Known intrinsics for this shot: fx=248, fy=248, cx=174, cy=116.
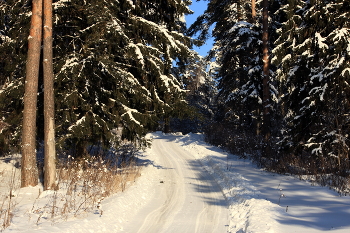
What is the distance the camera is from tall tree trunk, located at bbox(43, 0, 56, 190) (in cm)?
679

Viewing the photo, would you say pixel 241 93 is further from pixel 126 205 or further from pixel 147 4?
pixel 126 205

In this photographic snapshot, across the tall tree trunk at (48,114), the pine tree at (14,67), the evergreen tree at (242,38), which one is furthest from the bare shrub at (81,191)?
the evergreen tree at (242,38)

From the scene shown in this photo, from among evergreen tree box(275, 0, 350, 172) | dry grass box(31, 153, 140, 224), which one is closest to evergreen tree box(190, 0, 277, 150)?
evergreen tree box(275, 0, 350, 172)

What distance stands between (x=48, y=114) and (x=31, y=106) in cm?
64

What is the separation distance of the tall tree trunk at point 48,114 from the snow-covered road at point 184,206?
2.74 meters

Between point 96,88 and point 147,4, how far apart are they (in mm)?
5040

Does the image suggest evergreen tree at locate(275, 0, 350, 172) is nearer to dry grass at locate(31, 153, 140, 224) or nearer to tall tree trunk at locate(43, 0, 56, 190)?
dry grass at locate(31, 153, 140, 224)

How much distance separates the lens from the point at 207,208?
255 inches

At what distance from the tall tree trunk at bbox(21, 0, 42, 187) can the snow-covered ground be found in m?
0.51

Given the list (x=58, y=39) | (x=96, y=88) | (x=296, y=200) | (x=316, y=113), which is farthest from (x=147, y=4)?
(x=296, y=200)

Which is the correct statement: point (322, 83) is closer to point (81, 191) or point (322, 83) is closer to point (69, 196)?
point (81, 191)

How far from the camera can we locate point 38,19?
7262 mm

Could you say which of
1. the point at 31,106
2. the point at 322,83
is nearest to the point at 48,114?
the point at 31,106

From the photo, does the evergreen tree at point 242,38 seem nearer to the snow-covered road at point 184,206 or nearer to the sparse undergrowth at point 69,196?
the snow-covered road at point 184,206
